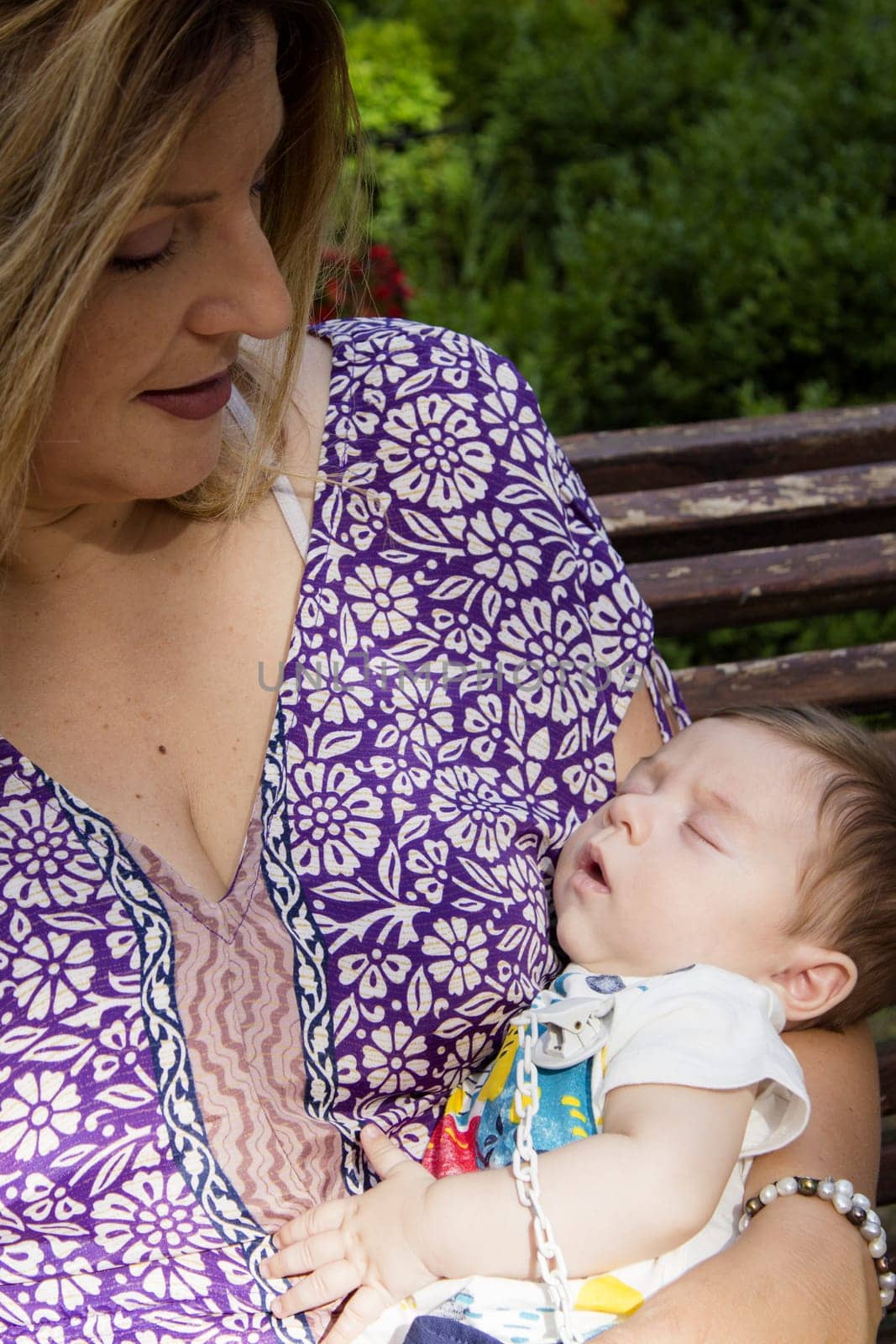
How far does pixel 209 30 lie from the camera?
5.47 ft

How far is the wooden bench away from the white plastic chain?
47.2 inches

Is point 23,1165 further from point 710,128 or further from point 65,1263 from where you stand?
point 710,128

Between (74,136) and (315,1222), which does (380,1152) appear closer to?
(315,1222)

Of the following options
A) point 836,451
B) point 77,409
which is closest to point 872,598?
point 836,451

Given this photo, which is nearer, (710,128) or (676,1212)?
(676,1212)

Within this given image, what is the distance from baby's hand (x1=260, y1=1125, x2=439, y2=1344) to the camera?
177cm

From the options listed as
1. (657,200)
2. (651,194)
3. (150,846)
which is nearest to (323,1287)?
(150,846)

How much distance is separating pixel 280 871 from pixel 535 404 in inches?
33.9

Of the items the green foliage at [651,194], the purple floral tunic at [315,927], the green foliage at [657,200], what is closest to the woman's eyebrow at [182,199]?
the purple floral tunic at [315,927]

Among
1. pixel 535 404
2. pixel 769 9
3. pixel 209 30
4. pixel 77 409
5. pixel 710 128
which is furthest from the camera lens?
pixel 769 9

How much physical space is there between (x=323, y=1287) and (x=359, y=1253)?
2.2 inches

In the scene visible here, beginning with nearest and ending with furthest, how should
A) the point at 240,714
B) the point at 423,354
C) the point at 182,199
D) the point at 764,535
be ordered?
the point at 182,199
the point at 240,714
the point at 423,354
the point at 764,535

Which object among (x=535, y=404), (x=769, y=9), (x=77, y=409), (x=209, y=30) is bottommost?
(x=769, y=9)

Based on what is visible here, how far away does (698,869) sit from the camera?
6.64 ft
